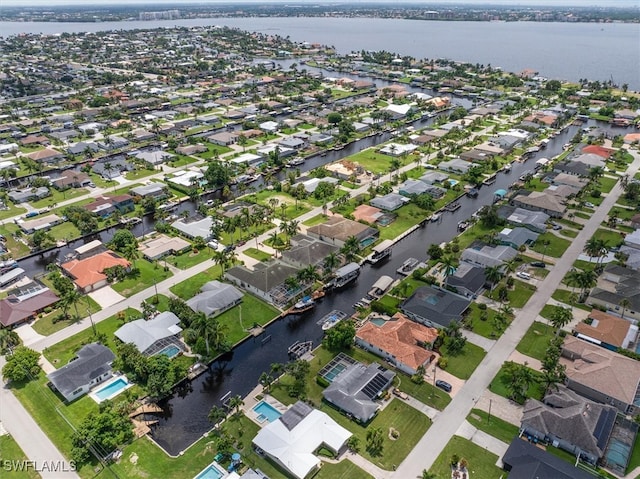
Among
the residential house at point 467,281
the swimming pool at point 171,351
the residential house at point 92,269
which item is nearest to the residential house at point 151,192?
the residential house at point 92,269

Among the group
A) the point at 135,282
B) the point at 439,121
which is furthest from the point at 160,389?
the point at 439,121

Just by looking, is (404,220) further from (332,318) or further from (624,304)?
(624,304)

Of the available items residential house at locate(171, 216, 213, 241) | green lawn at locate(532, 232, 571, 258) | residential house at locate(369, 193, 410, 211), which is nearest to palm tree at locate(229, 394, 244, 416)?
residential house at locate(171, 216, 213, 241)

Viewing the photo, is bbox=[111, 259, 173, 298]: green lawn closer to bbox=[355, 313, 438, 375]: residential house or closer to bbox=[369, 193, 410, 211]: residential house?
bbox=[355, 313, 438, 375]: residential house

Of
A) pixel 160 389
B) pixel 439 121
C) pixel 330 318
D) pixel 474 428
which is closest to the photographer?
pixel 474 428

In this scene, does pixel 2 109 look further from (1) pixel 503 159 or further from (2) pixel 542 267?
(2) pixel 542 267

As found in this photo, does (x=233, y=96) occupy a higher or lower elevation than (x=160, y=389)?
higher
